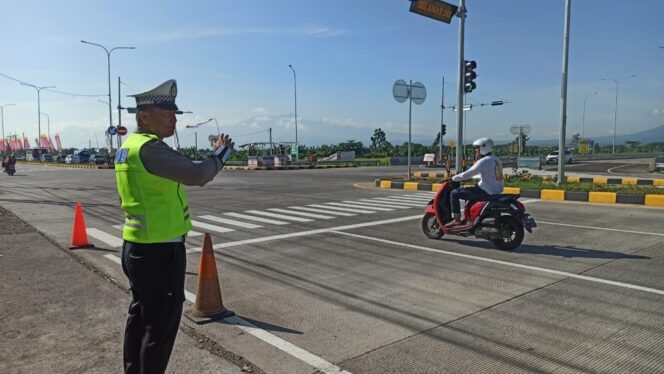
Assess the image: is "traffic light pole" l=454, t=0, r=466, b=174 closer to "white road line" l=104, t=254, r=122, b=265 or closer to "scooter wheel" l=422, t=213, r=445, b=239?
"scooter wheel" l=422, t=213, r=445, b=239

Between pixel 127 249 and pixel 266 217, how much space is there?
8.35 meters

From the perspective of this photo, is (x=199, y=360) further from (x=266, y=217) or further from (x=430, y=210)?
(x=266, y=217)

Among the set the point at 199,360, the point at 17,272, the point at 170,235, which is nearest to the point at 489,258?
the point at 199,360

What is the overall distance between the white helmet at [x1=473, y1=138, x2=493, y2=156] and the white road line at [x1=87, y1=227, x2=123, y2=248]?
19.9ft

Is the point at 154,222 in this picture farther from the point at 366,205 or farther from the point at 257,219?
the point at 366,205

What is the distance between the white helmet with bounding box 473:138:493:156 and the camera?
774 cm

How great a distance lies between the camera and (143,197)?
2721 millimetres

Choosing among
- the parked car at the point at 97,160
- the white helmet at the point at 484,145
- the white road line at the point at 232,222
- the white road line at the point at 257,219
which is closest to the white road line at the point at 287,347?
the white helmet at the point at 484,145

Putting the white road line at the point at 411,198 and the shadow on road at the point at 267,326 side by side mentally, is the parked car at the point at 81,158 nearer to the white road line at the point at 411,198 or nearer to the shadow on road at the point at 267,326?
the white road line at the point at 411,198

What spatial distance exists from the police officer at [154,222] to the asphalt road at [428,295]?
1.01 metres

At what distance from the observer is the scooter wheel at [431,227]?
8.33m

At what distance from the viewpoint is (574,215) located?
36.5 feet

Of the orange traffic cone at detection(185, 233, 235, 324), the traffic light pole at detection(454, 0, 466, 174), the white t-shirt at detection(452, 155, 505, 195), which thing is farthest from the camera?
the traffic light pole at detection(454, 0, 466, 174)

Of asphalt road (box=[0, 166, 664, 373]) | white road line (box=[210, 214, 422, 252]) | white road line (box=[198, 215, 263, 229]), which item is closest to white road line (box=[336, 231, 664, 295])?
asphalt road (box=[0, 166, 664, 373])
